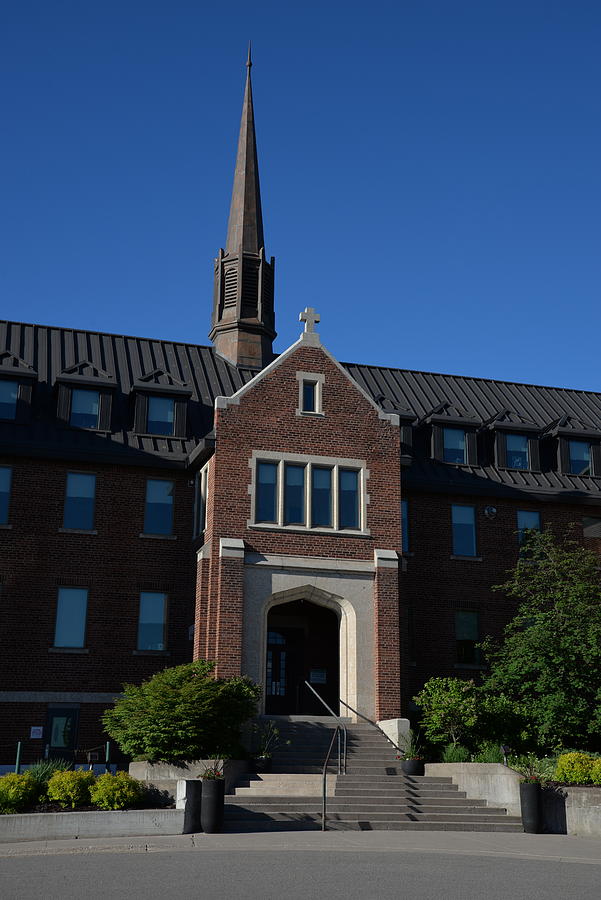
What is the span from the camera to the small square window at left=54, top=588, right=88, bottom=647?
2881cm

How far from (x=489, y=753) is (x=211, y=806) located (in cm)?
823

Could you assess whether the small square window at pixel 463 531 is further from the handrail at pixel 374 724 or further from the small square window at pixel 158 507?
the small square window at pixel 158 507

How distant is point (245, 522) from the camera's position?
1074 inches

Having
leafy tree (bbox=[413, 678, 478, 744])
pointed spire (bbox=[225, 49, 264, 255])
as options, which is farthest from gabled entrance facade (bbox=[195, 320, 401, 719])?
pointed spire (bbox=[225, 49, 264, 255])

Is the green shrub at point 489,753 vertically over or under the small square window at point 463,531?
under

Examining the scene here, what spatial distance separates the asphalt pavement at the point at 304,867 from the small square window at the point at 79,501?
44.1 ft

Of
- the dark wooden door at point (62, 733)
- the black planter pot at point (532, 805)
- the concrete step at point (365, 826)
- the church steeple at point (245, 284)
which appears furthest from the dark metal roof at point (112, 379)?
the black planter pot at point (532, 805)

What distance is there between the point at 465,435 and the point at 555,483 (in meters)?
3.59

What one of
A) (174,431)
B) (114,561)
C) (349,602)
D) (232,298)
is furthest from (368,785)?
(232,298)

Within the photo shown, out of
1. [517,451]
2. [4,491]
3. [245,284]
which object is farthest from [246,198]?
[4,491]

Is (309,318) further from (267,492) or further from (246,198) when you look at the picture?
(246,198)

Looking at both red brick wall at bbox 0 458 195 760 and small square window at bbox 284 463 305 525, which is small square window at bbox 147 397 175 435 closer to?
red brick wall at bbox 0 458 195 760

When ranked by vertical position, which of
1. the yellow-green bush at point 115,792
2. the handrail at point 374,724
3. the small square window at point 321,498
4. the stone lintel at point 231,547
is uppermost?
the small square window at point 321,498

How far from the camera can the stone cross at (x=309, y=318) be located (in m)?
29.8
